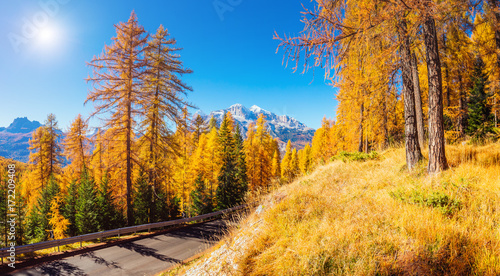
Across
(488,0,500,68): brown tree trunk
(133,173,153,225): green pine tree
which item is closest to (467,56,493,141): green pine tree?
(488,0,500,68): brown tree trunk

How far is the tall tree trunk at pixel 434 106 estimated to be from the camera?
5.62m

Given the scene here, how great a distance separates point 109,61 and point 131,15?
150 inches

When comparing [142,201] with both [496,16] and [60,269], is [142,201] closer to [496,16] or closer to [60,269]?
[60,269]

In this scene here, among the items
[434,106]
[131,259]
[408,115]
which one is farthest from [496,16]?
A: [131,259]

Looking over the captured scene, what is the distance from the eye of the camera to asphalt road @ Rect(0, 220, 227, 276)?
8.79 meters

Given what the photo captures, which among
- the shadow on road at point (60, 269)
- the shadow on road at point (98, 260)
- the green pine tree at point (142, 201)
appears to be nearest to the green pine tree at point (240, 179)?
the green pine tree at point (142, 201)

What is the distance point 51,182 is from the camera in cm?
1980

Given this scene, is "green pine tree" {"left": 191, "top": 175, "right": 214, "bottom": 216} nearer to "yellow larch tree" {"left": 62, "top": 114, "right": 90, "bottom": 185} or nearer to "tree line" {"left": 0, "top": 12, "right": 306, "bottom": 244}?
"tree line" {"left": 0, "top": 12, "right": 306, "bottom": 244}

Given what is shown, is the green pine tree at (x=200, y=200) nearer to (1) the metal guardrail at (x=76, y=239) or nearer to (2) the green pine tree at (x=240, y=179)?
(2) the green pine tree at (x=240, y=179)

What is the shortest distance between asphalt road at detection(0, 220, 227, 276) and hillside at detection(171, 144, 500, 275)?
336 centimetres

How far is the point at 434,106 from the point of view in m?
5.67

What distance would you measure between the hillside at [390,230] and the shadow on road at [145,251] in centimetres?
580

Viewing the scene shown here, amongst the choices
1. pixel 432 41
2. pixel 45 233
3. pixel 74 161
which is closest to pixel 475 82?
pixel 432 41

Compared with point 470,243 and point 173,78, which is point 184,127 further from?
point 470,243
